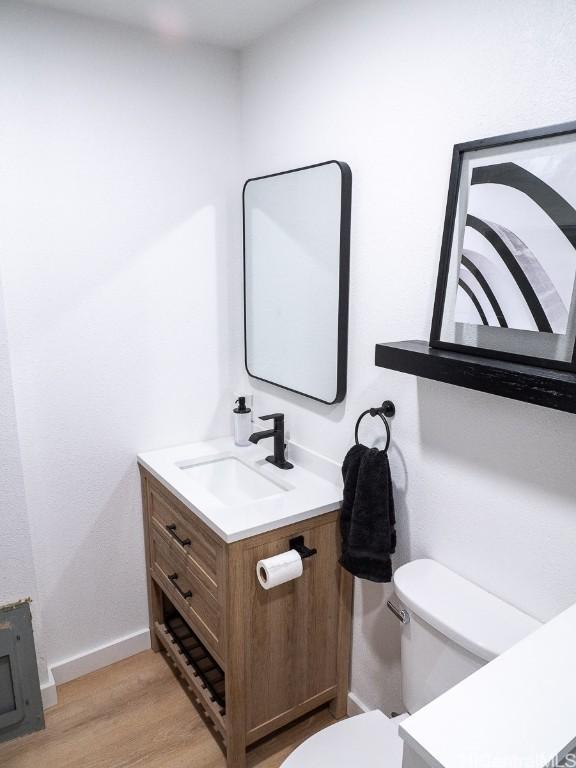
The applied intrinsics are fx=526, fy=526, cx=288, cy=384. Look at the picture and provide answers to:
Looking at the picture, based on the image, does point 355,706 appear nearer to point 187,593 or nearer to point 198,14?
point 187,593

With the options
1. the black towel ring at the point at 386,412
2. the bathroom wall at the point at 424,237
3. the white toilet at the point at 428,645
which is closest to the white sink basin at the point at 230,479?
the bathroom wall at the point at 424,237

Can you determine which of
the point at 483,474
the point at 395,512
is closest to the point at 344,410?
the point at 395,512

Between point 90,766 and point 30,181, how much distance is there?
193cm

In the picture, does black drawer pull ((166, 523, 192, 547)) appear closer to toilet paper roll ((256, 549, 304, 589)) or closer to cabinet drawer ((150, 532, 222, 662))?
cabinet drawer ((150, 532, 222, 662))

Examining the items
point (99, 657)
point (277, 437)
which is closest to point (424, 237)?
point (277, 437)

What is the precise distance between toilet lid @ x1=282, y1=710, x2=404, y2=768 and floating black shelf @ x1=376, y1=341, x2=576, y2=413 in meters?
0.99

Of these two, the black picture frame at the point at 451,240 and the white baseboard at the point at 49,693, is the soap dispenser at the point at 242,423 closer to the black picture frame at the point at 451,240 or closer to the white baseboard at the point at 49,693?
the black picture frame at the point at 451,240

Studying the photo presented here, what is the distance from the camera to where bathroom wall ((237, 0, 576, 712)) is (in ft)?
3.85

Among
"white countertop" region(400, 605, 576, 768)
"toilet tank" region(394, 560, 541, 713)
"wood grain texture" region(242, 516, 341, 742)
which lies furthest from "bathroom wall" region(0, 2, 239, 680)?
"white countertop" region(400, 605, 576, 768)

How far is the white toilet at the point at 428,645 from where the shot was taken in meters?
1.21

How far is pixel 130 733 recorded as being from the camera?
72.4 inches

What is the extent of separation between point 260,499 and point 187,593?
448 mm

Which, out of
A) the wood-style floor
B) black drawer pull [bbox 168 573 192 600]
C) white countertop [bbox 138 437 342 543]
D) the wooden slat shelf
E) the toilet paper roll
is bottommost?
the wood-style floor

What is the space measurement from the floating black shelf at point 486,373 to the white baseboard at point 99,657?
1.64 m
